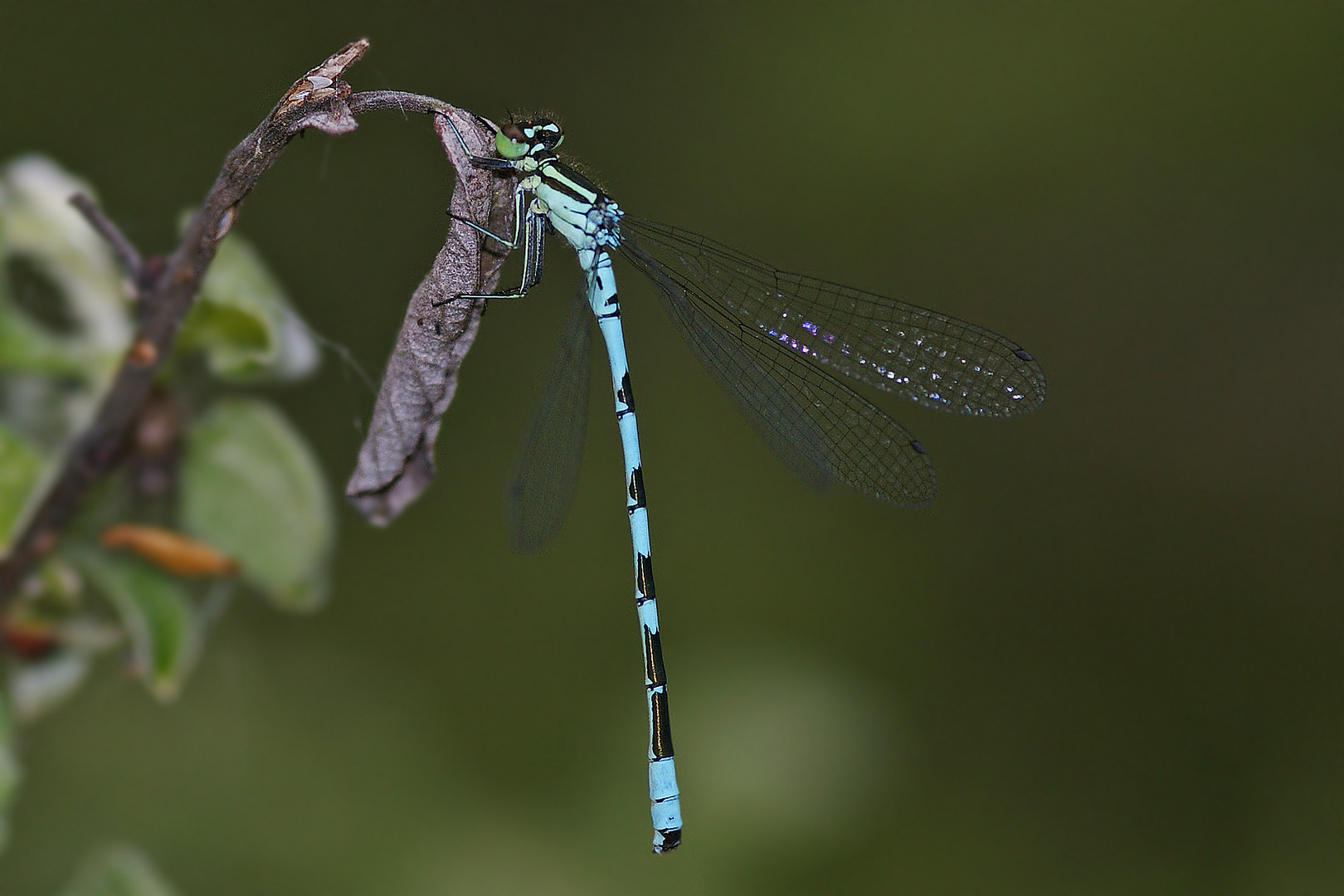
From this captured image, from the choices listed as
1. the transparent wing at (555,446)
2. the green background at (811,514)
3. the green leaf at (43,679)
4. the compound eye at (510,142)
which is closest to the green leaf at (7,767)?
the green leaf at (43,679)

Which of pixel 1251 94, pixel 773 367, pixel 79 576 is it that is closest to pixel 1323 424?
pixel 1251 94

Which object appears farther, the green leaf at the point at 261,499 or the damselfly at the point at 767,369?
the damselfly at the point at 767,369

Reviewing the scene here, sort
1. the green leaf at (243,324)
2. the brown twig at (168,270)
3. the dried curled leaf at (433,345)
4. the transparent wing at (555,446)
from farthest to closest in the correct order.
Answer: the transparent wing at (555,446) < the green leaf at (243,324) < the dried curled leaf at (433,345) < the brown twig at (168,270)

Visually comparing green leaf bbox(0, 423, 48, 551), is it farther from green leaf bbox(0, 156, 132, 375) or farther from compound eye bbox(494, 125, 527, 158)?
compound eye bbox(494, 125, 527, 158)

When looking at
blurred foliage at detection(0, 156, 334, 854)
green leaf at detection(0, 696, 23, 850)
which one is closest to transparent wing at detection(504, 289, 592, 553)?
blurred foliage at detection(0, 156, 334, 854)

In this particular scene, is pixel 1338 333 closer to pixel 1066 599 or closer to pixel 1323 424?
pixel 1323 424

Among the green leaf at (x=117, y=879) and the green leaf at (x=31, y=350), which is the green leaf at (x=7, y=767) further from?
the green leaf at (x=31, y=350)

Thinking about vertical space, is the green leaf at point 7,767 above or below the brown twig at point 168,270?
below
